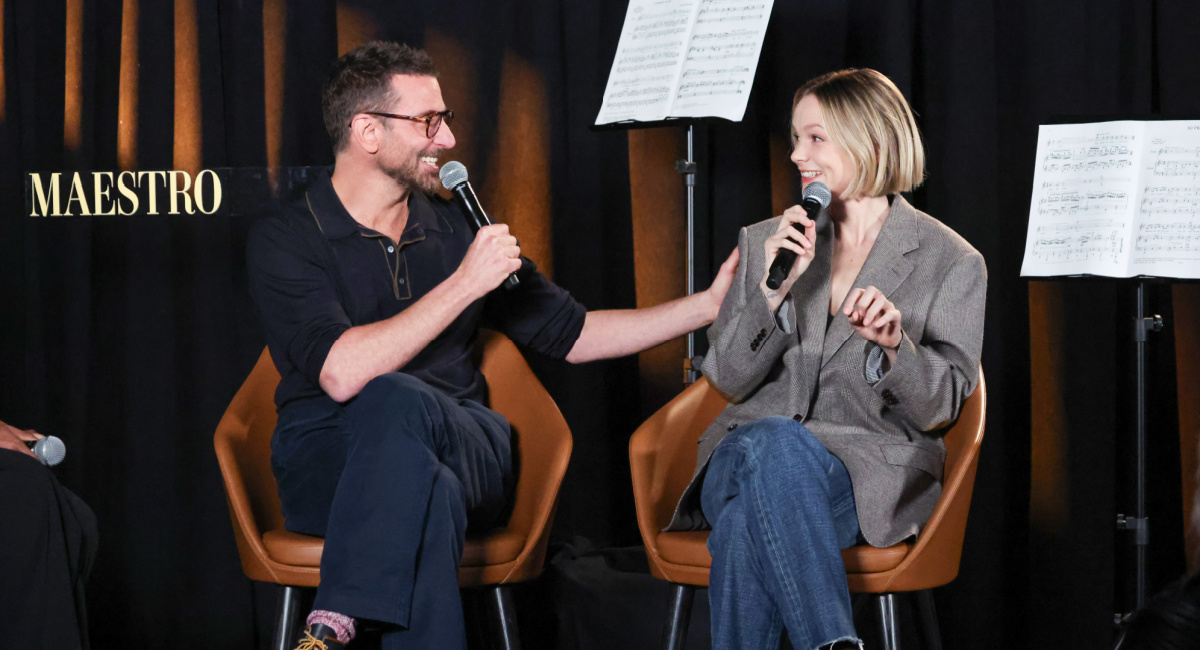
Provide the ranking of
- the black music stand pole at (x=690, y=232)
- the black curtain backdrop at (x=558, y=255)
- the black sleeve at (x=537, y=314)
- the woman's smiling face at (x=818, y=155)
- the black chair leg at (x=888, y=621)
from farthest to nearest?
the black curtain backdrop at (x=558, y=255), the black music stand pole at (x=690, y=232), the black sleeve at (x=537, y=314), the woman's smiling face at (x=818, y=155), the black chair leg at (x=888, y=621)

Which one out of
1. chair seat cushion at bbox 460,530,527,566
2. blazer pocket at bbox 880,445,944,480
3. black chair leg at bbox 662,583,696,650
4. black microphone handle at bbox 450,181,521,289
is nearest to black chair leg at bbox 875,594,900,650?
blazer pocket at bbox 880,445,944,480

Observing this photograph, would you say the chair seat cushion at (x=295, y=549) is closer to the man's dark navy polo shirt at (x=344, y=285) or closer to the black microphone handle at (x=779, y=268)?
the man's dark navy polo shirt at (x=344, y=285)

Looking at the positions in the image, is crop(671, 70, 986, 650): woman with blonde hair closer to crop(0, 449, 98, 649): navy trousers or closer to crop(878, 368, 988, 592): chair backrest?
crop(878, 368, 988, 592): chair backrest

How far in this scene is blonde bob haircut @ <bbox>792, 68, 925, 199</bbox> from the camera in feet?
7.00

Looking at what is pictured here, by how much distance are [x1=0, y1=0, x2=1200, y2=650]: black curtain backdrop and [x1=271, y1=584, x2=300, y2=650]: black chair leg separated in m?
0.80

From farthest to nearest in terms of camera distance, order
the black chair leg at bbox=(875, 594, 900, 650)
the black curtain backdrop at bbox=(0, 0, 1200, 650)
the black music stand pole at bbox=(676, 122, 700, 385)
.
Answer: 1. the black curtain backdrop at bbox=(0, 0, 1200, 650)
2. the black music stand pole at bbox=(676, 122, 700, 385)
3. the black chair leg at bbox=(875, 594, 900, 650)

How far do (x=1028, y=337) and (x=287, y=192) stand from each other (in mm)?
1937

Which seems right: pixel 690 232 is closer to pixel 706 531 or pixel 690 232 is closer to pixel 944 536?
pixel 706 531

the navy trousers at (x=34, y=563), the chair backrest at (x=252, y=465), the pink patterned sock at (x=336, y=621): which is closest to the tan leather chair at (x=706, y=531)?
the pink patterned sock at (x=336, y=621)

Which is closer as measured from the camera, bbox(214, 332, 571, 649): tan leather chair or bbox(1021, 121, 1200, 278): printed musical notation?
bbox(214, 332, 571, 649): tan leather chair

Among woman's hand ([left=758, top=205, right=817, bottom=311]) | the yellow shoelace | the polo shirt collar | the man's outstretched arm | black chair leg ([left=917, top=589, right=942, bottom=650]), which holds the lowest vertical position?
black chair leg ([left=917, top=589, right=942, bottom=650])

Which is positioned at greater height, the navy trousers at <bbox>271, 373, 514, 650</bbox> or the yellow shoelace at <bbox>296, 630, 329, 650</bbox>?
the navy trousers at <bbox>271, 373, 514, 650</bbox>

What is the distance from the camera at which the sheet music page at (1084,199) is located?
2.23 meters

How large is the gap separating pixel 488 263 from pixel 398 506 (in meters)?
0.49
